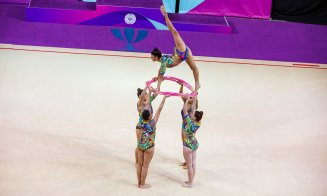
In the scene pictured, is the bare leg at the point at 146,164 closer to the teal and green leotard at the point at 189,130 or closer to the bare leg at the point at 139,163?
the bare leg at the point at 139,163

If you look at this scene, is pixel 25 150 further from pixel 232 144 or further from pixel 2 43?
pixel 2 43

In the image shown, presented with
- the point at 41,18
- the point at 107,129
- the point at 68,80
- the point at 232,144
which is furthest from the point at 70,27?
the point at 232,144

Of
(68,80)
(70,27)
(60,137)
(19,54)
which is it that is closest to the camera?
(60,137)

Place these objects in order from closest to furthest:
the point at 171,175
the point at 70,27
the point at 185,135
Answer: the point at 185,135 < the point at 171,175 < the point at 70,27

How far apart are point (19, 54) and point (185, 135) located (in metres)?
5.56

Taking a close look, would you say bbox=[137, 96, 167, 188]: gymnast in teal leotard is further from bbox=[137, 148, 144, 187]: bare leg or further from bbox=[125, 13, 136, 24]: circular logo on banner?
bbox=[125, 13, 136, 24]: circular logo on banner

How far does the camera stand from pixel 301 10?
530 inches

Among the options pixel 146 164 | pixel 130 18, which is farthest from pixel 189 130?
pixel 130 18

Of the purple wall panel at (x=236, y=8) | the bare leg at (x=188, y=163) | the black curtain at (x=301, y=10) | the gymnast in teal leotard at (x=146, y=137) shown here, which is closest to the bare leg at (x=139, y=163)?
the gymnast in teal leotard at (x=146, y=137)

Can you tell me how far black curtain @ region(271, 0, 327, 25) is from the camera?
13.4 meters

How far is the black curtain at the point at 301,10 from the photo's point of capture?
1345 centimetres

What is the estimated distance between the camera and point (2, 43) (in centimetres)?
1160

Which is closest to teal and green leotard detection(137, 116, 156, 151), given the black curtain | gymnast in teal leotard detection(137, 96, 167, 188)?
gymnast in teal leotard detection(137, 96, 167, 188)

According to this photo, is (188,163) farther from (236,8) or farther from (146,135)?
(236,8)
